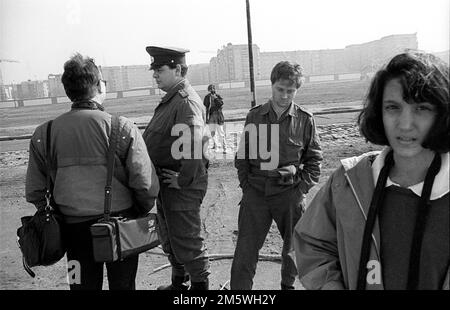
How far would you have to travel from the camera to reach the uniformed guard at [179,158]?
320 cm

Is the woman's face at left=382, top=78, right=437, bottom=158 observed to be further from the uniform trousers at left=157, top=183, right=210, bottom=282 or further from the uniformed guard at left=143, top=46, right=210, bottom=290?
the uniform trousers at left=157, top=183, right=210, bottom=282

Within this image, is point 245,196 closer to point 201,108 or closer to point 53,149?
point 201,108

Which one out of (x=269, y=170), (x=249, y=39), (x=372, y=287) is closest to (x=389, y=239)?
(x=372, y=287)

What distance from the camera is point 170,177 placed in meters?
3.23

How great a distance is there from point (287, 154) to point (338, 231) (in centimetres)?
169

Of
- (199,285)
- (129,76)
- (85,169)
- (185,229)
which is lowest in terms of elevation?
(199,285)

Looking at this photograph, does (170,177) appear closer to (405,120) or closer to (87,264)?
(87,264)

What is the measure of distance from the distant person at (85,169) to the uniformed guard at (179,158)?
2.07 ft

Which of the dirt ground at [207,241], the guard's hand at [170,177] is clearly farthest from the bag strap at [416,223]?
the dirt ground at [207,241]

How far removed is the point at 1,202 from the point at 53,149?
17.4 ft

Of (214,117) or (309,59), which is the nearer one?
(214,117)

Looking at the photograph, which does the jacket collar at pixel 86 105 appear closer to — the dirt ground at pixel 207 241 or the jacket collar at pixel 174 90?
the jacket collar at pixel 174 90

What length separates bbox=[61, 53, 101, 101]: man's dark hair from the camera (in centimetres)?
249

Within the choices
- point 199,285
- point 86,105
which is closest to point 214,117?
point 199,285
